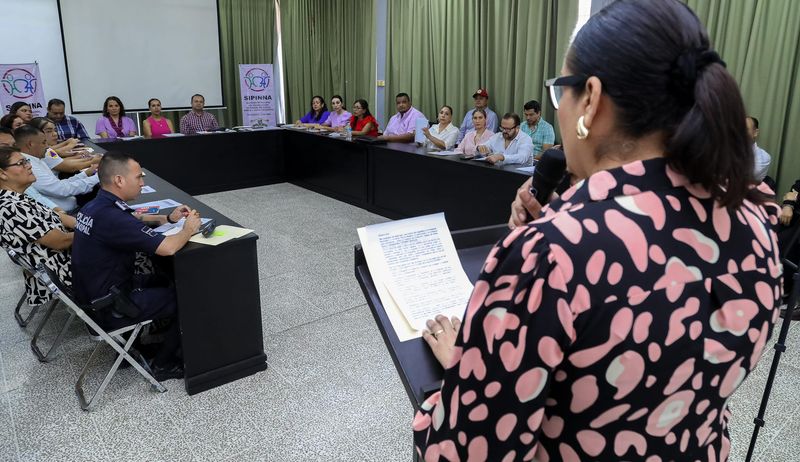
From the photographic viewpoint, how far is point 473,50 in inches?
265

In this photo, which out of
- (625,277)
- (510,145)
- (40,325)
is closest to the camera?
(625,277)

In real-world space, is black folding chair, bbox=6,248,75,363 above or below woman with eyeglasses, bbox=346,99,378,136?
below

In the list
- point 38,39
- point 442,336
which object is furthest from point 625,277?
point 38,39

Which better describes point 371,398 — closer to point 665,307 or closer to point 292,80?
point 665,307

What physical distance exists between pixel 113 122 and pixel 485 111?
4457mm

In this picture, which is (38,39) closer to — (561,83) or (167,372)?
(167,372)

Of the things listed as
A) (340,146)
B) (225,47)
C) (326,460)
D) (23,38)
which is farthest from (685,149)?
(225,47)

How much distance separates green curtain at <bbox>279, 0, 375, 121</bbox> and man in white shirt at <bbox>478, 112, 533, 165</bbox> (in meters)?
3.78

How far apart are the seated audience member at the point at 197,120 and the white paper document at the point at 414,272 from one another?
6.58m

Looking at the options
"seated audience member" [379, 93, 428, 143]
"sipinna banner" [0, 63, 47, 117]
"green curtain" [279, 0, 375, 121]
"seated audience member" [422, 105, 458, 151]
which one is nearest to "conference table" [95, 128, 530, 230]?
"seated audience member" [422, 105, 458, 151]

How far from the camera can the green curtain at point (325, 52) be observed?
8.41 m

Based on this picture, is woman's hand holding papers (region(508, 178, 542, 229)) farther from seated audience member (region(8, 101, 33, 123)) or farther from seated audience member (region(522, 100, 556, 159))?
seated audience member (region(8, 101, 33, 123))

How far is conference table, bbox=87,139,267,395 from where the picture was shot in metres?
2.34

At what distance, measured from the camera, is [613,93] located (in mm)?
588
